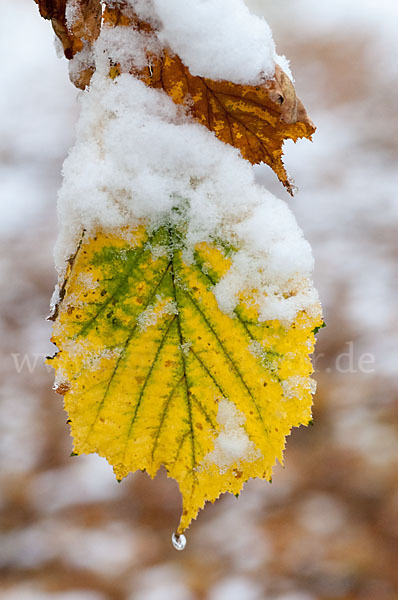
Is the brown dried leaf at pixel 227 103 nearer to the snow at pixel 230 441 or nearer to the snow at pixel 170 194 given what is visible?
the snow at pixel 170 194

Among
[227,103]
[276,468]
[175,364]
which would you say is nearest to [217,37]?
[227,103]

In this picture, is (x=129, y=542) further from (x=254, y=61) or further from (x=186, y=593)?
(x=254, y=61)

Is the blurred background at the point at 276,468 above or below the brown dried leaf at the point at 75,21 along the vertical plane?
above

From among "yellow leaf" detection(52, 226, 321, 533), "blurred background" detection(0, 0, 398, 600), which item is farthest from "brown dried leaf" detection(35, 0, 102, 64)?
"blurred background" detection(0, 0, 398, 600)

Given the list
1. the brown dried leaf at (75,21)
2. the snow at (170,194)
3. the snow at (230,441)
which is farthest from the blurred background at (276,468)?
the brown dried leaf at (75,21)

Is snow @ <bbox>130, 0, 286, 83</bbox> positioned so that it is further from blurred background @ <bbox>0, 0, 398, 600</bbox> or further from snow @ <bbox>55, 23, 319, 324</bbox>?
blurred background @ <bbox>0, 0, 398, 600</bbox>
